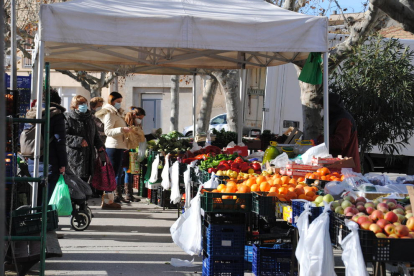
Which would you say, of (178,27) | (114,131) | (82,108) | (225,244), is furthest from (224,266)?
(114,131)

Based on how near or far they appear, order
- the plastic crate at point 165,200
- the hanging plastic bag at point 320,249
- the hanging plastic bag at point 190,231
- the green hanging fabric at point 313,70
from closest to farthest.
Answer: the hanging plastic bag at point 320,249
the hanging plastic bag at point 190,231
the green hanging fabric at point 313,70
the plastic crate at point 165,200

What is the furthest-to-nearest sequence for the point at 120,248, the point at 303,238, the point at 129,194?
the point at 129,194 < the point at 120,248 < the point at 303,238

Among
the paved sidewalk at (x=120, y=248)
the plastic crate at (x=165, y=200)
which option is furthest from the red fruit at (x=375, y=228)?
the plastic crate at (x=165, y=200)

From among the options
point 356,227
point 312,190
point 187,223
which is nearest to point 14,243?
point 187,223

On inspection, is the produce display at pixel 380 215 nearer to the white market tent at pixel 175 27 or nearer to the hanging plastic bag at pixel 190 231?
the hanging plastic bag at pixel 190 231

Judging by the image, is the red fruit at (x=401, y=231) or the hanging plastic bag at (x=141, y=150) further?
the hanging plastic bag at (x=141, y=150)

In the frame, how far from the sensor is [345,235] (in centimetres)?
430

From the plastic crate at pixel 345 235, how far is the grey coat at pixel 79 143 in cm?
468

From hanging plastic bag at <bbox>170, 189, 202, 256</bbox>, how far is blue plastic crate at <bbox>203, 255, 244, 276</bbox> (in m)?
0.38

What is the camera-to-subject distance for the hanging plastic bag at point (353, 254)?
400 cm

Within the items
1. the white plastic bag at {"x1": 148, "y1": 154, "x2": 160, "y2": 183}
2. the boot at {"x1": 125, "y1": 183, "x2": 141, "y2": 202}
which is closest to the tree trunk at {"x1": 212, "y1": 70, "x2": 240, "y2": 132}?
the boot at {"x1": 125, "y1": 183, "x2": 141, "y2": 202}

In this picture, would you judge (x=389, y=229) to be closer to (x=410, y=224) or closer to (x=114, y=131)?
(x=410, y=224)

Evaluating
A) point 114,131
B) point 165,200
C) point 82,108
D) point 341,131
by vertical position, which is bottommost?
point 165,200

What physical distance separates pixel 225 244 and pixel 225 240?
0.04m
